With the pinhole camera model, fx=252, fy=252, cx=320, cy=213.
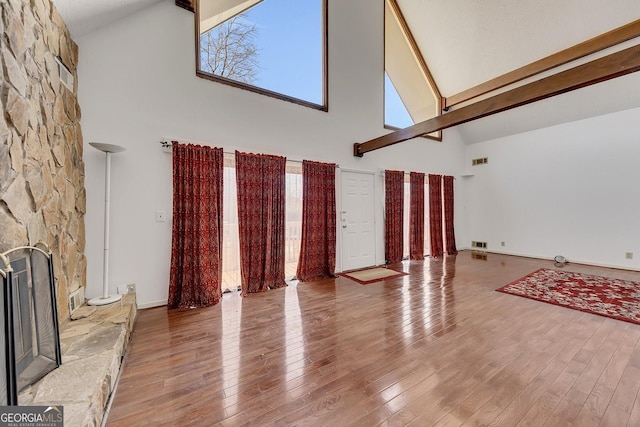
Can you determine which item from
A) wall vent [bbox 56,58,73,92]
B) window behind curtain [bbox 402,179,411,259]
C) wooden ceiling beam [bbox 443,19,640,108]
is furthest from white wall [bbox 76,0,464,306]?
wooden ceiling beam [bbox 443,19,640,108]

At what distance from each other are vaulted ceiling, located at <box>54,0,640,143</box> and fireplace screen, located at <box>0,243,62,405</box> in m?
2.71

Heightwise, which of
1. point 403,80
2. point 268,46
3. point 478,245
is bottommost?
point 478,245

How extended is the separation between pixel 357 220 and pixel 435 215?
2562 millimetres

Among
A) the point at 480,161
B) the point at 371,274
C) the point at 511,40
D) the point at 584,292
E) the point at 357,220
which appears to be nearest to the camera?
the point at 584,292

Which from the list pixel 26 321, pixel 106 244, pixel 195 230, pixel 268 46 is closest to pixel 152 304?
pixel 106 244

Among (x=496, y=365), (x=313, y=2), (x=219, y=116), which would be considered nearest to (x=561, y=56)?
(x=313, y=2)

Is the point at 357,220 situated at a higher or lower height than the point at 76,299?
higher

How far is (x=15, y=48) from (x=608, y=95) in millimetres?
8267

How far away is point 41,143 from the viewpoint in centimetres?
193

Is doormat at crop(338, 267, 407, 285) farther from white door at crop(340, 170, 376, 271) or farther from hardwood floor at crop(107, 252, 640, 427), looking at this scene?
hardwood floor at crop(107, 252, 640, 427)

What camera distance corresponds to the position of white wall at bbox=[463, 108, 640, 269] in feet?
16.1

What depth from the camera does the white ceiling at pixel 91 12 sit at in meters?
2.34

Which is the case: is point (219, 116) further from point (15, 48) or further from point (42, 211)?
point (42, 211)

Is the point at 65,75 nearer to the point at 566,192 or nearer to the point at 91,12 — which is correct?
the point at 91,12
